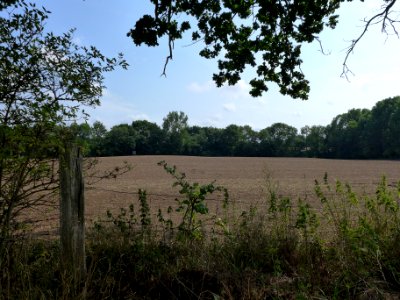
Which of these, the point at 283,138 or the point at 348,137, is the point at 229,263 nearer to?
the point at 348,137

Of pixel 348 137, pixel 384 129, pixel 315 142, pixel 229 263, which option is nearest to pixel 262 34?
pixel 229 263

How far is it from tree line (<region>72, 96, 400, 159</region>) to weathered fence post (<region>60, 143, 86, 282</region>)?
6560 cm

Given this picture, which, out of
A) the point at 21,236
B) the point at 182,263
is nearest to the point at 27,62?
the point at 21,236

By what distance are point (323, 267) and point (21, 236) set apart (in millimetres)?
3292

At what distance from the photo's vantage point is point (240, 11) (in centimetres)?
676

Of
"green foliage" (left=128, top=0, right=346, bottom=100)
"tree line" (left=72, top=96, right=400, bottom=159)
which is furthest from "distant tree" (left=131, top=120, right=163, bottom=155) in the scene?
"green foliage" (left=128, top=0, right=346, bottom=100)

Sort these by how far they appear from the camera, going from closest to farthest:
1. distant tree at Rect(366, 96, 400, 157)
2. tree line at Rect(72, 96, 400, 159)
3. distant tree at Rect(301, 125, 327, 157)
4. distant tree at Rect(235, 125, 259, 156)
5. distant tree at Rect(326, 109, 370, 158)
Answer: distant tree at Rect(366, 96, 400, 157), tree line at Rect(72, 96, 400, 159), distant tree at Rect(326, 109, 370, 158), distant tree at Rect(301, 125, 327, 157), distant tree at Rect(235, 125, 259, 156)

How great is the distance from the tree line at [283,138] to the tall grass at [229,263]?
213 feet

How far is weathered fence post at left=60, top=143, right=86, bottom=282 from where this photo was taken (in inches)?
161

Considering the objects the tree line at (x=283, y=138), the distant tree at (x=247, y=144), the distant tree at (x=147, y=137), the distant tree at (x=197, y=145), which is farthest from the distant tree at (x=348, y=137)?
the distant tree at (x=147, y=137)

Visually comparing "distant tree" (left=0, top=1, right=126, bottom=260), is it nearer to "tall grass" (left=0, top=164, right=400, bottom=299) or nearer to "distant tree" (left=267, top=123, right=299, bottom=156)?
"tall grass" (left=0, top=164, right=400, bottom=299)

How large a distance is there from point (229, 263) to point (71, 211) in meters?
1.77

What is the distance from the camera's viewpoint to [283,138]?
328ft

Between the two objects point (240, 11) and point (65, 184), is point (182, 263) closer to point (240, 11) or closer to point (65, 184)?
point (65, 184)
